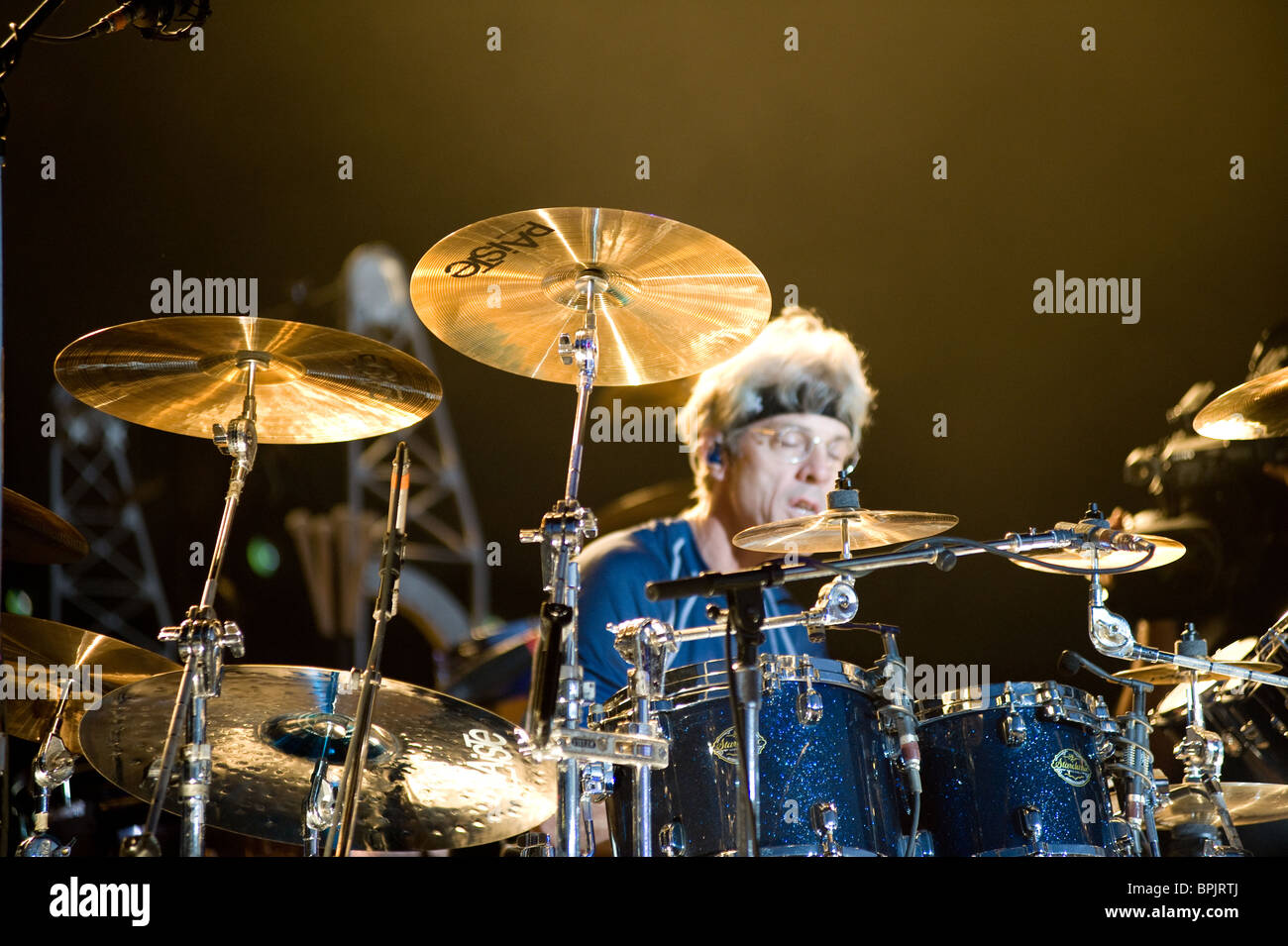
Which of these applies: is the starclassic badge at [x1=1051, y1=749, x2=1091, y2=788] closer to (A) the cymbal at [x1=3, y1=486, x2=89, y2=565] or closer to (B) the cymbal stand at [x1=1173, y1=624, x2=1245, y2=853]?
(B) the cymbal stand at [x1=1173, y1=624, x2=1245, y2=853]

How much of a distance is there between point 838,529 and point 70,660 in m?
1.97

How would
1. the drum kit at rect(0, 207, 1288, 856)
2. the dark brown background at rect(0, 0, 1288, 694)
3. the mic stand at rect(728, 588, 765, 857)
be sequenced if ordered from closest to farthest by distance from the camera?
the mic stand at rect(728, 588, 765, 857), the drum kit at rect(0, 207, 1288, 856), the dark brown background at rect(0, 0, 1288, 694)

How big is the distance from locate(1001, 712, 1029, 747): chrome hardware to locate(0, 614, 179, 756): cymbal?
2063mm

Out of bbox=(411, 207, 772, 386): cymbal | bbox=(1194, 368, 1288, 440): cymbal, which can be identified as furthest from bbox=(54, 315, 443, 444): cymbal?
bbox=(1194, 368, 1288, 440): cymbal

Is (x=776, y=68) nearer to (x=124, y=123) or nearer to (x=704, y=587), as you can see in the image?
(x=124, y=123)

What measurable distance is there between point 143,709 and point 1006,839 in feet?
5.91

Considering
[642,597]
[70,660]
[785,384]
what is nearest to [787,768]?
[642,597]

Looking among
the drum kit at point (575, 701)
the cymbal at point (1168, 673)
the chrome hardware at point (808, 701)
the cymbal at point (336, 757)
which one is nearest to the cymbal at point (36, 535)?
the drum kit at point (575, 701)

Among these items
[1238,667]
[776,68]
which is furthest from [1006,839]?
[776,68]

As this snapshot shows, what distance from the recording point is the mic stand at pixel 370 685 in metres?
2.23

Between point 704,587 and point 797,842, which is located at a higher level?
point 704,587

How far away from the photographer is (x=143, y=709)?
2.57 metres

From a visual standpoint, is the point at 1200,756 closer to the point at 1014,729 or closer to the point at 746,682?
the point at 1014,729

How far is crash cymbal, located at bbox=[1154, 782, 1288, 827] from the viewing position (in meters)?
3.30
